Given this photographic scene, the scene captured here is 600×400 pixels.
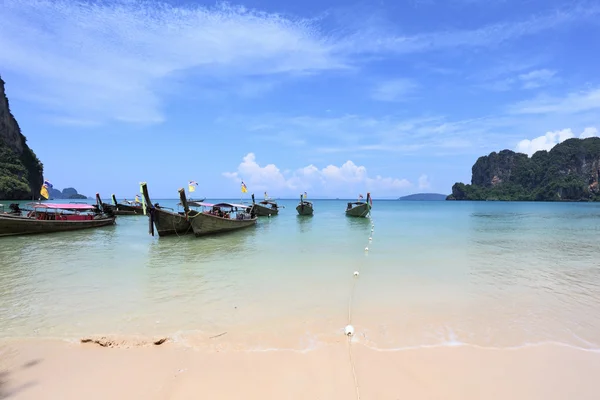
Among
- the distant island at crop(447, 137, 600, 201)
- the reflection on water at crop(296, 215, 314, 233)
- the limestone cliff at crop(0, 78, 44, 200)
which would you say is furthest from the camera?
the distant island at crop(447, 137, 600, 201)

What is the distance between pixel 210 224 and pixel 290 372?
53.7ft

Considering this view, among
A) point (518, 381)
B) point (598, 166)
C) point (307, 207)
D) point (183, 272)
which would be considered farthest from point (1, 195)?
point (598, 166)

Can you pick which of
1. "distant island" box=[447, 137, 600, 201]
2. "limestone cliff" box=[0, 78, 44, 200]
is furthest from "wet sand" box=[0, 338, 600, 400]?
"distant island" box=[447, 137, 600, 201]

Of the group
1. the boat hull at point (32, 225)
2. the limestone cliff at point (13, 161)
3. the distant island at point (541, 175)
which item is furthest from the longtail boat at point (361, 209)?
the distant island at point (541, 175)

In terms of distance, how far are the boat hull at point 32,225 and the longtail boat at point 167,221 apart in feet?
25.7

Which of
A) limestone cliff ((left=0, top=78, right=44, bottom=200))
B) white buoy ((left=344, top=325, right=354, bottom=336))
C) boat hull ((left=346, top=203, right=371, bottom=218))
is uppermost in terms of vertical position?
limestone cliff ((left=0, top=78, right=44, bottom=200))

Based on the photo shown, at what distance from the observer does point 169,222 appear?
19.0 meters

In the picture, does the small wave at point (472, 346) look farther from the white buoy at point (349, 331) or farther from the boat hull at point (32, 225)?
the boat hull at point (32, 225)

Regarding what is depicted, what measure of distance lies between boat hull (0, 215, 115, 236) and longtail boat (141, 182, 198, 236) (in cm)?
784

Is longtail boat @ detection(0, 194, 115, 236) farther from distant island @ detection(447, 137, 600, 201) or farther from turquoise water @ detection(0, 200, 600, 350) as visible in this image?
A: distant island @ detection(447, 137, 600, 201)

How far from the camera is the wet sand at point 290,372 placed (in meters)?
3.97

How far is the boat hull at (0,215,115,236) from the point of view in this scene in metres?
19.3

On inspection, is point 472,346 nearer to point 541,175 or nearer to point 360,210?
point 360,210

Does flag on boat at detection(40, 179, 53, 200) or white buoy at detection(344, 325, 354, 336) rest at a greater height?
flag on boat at detection(40, 179, 53, 200)
